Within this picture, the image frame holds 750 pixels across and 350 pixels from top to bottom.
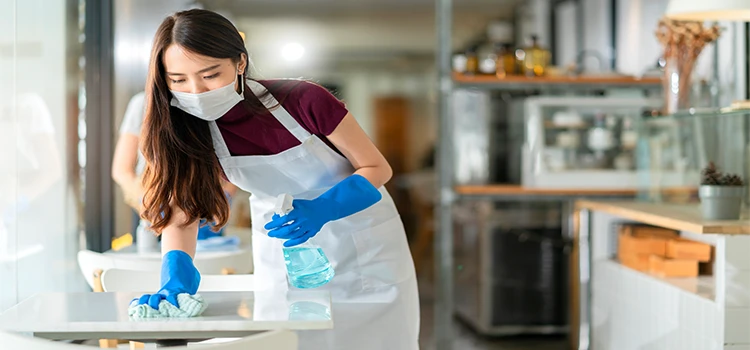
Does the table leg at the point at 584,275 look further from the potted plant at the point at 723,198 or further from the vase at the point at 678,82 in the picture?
the potted plant at the point at 723,198

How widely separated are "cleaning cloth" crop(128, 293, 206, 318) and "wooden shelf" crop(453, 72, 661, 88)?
92.4 inches

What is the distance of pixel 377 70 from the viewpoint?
15.0ft

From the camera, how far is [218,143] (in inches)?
71.6

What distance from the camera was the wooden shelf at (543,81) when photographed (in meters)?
3.68

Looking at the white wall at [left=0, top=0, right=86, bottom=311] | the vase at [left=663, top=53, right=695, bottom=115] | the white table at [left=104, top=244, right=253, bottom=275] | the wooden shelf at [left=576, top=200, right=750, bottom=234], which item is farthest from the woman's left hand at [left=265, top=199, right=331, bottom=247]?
the vase at [left=663, top=53, right=695, bottom=115]

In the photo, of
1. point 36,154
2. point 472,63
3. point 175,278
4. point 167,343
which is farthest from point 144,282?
point 472,63

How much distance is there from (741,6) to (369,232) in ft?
4.16

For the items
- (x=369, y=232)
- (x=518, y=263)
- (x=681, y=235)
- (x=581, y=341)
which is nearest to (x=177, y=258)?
(x=369, y=232)

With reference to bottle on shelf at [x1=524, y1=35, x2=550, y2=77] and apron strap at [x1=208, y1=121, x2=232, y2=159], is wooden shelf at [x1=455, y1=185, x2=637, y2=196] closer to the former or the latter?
bottle on shelf at [x1=524, y1=35, x2=550, y2=77]

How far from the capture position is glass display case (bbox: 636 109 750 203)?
2820mm

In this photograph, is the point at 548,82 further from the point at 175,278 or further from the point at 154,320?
the point at 154,320

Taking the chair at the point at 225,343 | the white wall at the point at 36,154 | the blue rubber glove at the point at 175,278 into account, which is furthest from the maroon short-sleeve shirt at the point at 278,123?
the white wall at the point at 36,154

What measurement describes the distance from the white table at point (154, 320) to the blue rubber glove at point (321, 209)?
128mm

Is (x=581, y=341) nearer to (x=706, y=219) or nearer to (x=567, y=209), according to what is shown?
(x=567, y=209)
